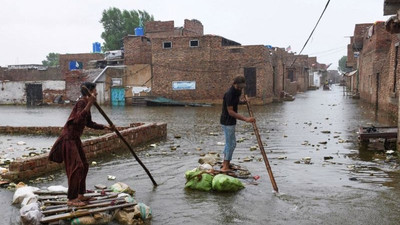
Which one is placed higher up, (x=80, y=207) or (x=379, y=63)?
(x=379, y=63)

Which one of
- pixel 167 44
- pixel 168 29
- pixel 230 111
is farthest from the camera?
pixel 168 29

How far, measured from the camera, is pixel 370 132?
9.90 meters

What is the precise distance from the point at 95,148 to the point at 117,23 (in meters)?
55.7

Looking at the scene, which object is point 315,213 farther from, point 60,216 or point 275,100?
point 275,100

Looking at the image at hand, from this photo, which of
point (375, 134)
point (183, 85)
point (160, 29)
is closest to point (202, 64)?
point (183, 85)

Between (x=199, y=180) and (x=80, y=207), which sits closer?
(x=80, y=207)

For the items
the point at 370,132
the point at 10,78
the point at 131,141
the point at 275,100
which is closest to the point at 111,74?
the point at 275,100

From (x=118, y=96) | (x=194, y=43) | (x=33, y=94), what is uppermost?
(x=194, y=43)

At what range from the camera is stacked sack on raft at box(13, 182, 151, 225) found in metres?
4.45

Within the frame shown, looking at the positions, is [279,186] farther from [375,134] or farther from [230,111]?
[375,134]

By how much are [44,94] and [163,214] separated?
33.6m

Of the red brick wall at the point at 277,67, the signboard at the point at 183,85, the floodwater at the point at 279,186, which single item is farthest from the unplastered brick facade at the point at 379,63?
the signboard at the point at 183,85

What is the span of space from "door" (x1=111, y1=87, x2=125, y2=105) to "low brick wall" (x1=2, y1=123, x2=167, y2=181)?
2047 centimetres

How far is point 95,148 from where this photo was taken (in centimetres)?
885
